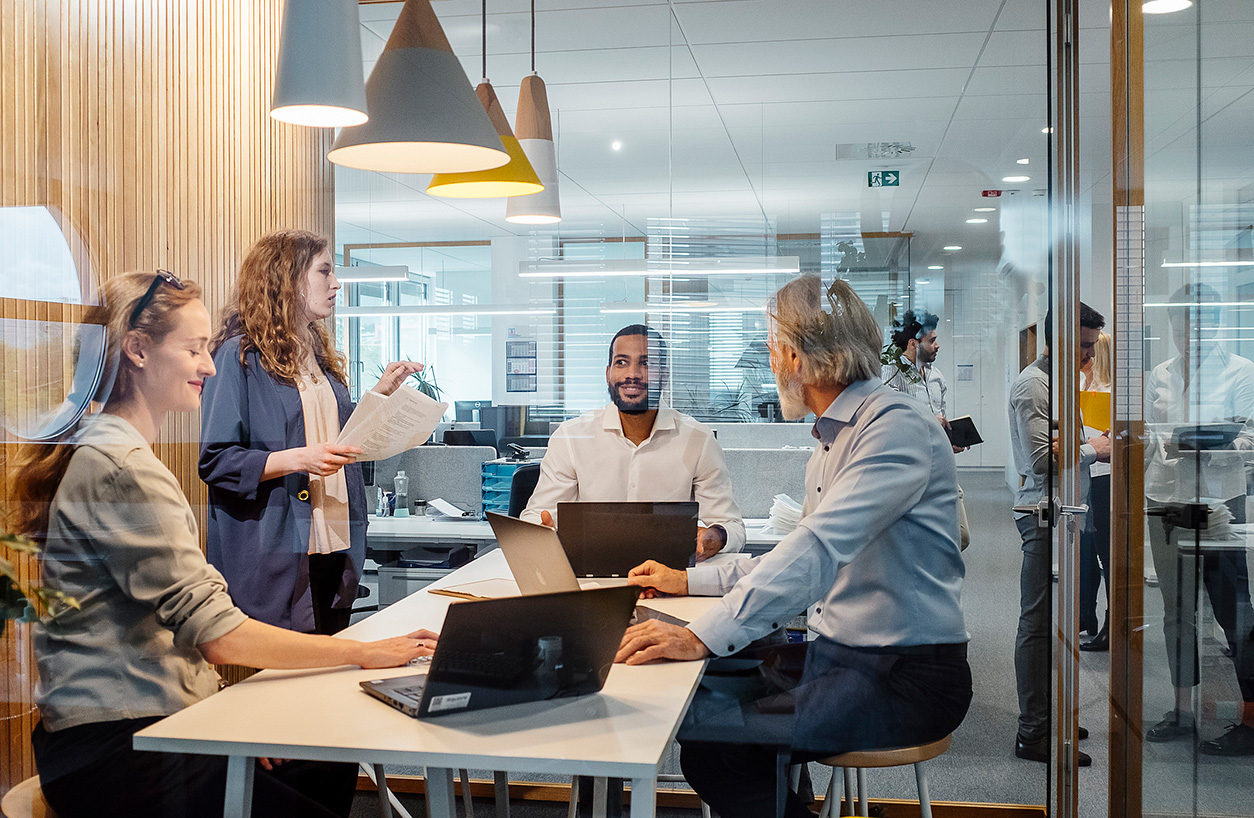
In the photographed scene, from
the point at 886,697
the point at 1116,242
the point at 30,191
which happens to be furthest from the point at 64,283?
the point at 1116,242

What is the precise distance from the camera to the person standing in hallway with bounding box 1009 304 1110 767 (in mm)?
2932

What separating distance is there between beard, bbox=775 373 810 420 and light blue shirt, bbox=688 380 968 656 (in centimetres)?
10

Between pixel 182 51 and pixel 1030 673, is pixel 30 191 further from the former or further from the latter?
pixel 1030 673

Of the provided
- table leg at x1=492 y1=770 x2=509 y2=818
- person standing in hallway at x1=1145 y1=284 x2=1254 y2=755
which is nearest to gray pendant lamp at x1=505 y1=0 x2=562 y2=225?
table leg at x1=492 y1=770 x2=509 y2=818

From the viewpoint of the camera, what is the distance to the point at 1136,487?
8.41ft

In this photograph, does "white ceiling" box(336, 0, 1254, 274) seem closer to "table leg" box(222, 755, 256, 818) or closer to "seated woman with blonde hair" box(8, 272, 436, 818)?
"seated woman with blonde hair" box(8, 272, 436, 818)

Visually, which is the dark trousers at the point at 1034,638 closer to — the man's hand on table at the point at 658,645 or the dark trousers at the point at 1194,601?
the dark trousers at the point at 1194,601

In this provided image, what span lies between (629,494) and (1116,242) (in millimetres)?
1590

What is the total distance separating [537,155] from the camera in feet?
9.77

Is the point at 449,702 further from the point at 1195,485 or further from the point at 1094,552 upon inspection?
the point at 1094,552

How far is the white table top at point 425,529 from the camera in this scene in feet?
9.99

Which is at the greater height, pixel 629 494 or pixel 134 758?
pixel 629 494

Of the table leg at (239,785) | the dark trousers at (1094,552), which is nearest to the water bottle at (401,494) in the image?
the table leg at (239,785)

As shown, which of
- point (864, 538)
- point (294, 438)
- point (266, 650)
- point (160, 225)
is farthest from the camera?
point (294, 438)
